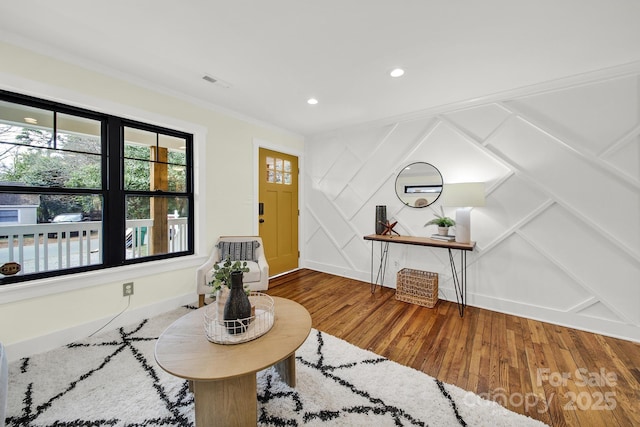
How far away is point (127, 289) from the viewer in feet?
7.63

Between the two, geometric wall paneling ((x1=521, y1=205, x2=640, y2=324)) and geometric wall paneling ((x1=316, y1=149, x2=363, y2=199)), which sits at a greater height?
geometric wall paneling ((x1=316, y1=149, x2=363, y2=199))

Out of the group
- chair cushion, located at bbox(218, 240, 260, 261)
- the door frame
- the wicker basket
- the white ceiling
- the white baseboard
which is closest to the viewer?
the white ceiling

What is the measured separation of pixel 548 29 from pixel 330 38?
4.78ft

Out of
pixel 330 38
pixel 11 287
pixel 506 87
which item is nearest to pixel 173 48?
pixel 330 38

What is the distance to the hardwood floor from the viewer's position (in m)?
1.44

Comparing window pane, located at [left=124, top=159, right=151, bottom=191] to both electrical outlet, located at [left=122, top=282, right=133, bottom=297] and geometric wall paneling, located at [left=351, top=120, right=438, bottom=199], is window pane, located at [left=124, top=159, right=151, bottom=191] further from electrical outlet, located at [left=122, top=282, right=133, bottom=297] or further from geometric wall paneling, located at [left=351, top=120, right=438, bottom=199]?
geometric wall paneling, located at [left=351, top=120, right=438, bottom=199]

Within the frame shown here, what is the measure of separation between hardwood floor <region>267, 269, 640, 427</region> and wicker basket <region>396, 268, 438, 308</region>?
97 millimetres

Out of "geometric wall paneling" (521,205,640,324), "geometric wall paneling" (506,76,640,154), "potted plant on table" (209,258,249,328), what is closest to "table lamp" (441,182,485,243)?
"geometric wall paneling" (521,205,640,324)

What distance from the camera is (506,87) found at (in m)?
2.46

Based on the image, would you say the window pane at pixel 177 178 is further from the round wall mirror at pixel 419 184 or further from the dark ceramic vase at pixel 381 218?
the round wall mirror at pixel 419 184

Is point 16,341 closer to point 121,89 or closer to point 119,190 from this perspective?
point 119,190

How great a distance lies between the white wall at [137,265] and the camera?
5.98 feet

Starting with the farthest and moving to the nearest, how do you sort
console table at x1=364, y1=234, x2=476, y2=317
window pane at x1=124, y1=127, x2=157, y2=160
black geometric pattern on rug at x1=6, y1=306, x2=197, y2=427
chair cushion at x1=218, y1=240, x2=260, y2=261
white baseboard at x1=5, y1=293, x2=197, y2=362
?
chair cushion at x1=218, y1=240, x2=260, y2=261, console table at x1=364, y1=234, x2=476, y2=317, window pane at x1=124, y1=127, x2=157, y2=160, white baseboard at x1=5, y1=293, x2=197, y2=362, black geometric pattern on rug at x1=6, y1=306, x2=197, y2=427

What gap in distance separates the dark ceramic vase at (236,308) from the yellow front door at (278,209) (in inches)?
91.0
